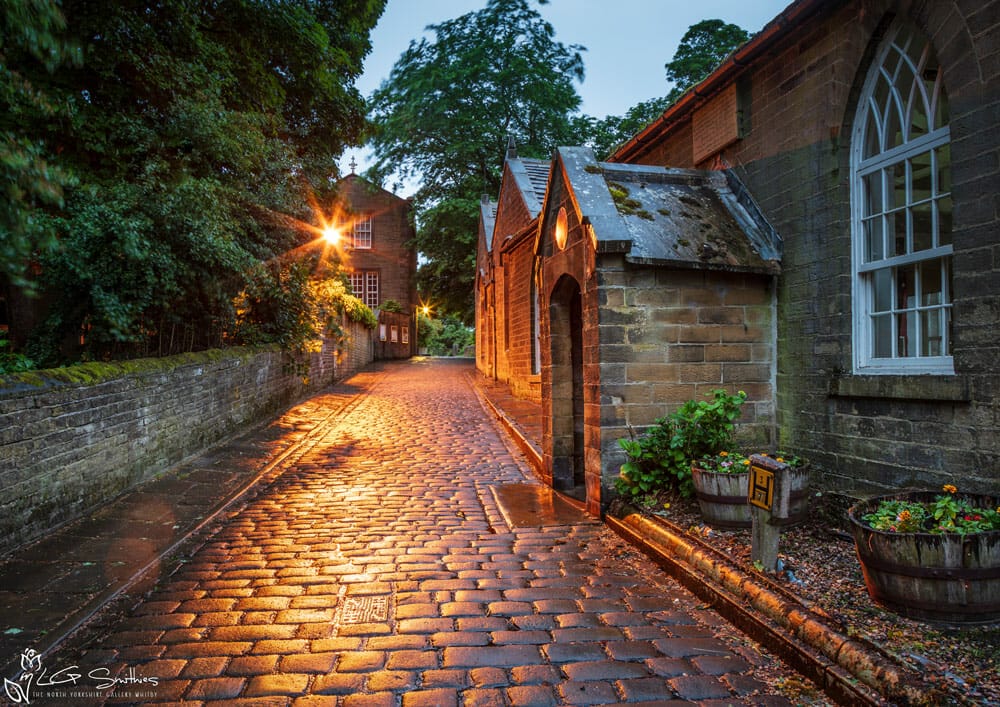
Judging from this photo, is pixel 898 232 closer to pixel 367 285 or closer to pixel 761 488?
pixel 761 488

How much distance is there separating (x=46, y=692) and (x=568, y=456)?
5.61 meters

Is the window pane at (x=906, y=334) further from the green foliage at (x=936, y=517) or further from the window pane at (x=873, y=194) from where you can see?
the green foliage at (x=936, y=517)

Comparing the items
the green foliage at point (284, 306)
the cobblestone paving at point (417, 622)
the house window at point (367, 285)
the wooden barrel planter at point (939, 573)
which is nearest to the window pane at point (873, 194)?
the wooden barrel planter at point (939, 573)

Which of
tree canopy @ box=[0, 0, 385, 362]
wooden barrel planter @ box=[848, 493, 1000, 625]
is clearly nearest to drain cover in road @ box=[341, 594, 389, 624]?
wooden barrel planter @ box=[848, 493, 1000, 625]

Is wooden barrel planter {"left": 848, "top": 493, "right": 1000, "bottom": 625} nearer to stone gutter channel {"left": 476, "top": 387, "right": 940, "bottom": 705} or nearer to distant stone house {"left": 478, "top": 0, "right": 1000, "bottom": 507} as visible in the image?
stone gutter channel {"left": 476, "top": 387, "right": 940, "bottom": 705}

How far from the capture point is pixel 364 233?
1654 inches

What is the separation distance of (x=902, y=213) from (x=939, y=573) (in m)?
3.11

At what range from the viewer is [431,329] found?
58781 mm

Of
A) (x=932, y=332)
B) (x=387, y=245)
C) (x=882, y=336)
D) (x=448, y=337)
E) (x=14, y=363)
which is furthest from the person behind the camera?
(x=448, y=337)

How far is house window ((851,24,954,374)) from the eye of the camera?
4664 mm

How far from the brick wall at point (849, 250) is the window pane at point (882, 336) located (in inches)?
7.8

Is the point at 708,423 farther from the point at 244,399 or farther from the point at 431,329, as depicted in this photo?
the point at 431,329

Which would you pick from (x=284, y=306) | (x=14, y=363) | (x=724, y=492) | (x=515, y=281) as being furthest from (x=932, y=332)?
(x=515, y=281)

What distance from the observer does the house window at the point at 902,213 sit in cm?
466
